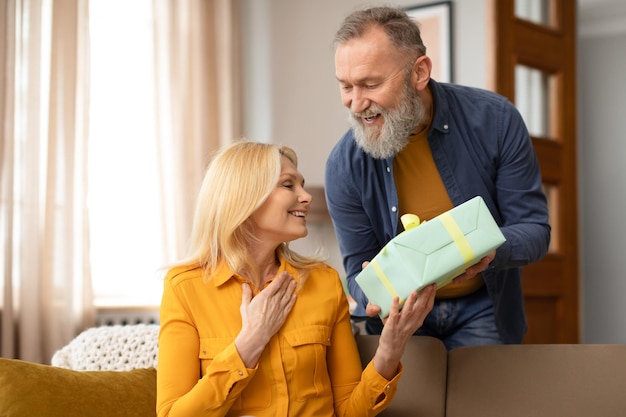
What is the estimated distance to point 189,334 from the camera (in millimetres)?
1714

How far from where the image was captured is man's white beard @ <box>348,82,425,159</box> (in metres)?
1.94

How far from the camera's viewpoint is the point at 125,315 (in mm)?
4262

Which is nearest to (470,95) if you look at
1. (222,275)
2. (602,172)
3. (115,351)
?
(222,275)

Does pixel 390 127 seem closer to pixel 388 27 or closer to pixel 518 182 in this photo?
pixel 388 27

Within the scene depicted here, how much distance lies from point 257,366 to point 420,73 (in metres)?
0.85

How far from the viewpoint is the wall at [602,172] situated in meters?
4.88

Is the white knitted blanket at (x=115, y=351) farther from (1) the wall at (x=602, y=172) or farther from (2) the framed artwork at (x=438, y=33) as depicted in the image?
(1) the wall at (x=602, y=172)

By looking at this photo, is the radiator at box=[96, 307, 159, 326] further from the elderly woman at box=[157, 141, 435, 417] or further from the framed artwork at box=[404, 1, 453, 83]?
the elderly woman at box=[157, 141, 435, 417]

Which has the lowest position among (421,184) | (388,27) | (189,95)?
(421,184)

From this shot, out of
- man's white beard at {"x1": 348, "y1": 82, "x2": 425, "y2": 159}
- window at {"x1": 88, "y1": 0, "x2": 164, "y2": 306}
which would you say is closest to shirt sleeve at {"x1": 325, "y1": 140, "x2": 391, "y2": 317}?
man's white beard at {"x1": 348, "y1": 82, "x2": 425, "y2": 159}

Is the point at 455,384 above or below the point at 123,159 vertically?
below

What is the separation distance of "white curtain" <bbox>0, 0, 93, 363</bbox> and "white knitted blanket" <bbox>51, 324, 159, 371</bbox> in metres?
1.45

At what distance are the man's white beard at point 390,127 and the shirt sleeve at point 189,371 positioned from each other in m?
0.60

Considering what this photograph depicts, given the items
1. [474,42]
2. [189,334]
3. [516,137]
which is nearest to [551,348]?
[516,137]
